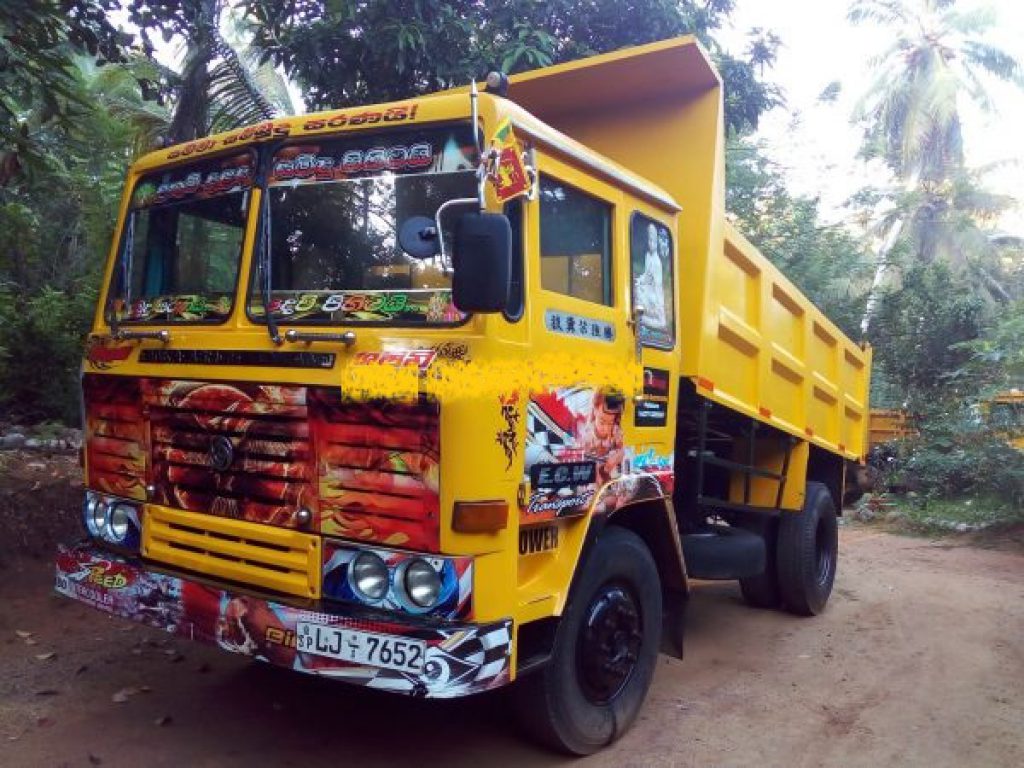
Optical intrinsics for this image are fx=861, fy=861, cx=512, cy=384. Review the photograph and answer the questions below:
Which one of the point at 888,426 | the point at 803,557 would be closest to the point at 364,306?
the point at 803,557

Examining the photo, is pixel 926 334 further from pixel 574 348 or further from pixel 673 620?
pixel 574 348

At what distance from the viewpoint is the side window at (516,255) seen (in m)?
2.98

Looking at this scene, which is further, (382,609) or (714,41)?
(714,41)

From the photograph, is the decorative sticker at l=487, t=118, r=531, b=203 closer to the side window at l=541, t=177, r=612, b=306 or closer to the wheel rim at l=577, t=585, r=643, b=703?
the side window at l=541, t=177, r=612, b=306

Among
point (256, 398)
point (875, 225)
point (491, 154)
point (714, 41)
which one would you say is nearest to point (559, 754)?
point (256, 398)

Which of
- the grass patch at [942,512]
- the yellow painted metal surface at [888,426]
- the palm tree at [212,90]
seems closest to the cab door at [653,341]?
the palm tree at [212,90]

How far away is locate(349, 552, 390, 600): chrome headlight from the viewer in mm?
2865

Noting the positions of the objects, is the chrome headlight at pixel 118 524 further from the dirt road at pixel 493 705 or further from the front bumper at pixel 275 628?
the dirt road at pixel 493 705

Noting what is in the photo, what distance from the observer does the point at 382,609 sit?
112 inches

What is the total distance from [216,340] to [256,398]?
1.08 feet

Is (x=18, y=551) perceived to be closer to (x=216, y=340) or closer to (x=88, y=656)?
(x=88, y=656)

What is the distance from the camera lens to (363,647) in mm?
2723

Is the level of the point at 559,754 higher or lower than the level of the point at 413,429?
lower

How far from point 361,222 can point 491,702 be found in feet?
7.27
